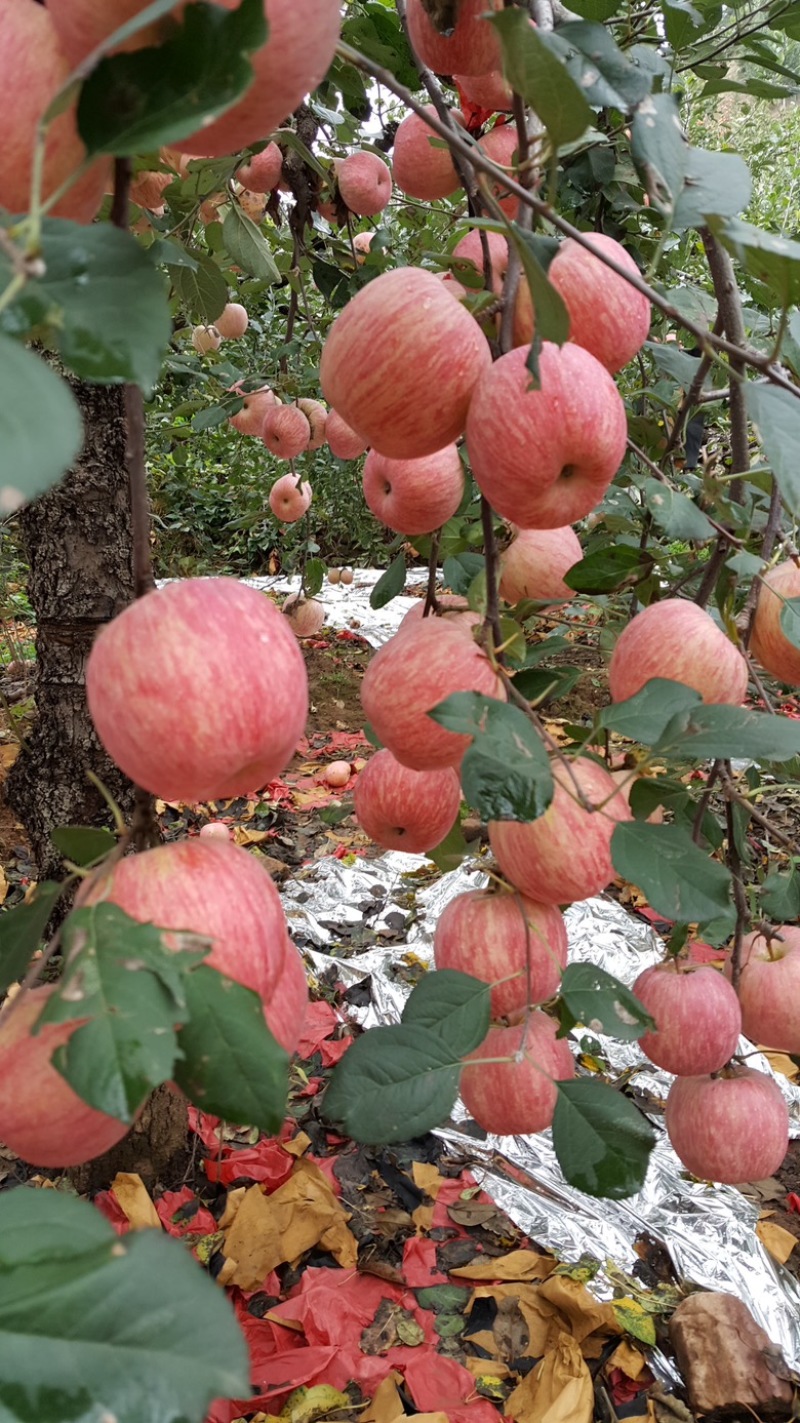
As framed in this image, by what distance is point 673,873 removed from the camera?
644mm

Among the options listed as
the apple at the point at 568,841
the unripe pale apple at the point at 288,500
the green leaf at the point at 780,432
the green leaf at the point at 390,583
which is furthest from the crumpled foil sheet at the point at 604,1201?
the green leaf at the point at 780,432

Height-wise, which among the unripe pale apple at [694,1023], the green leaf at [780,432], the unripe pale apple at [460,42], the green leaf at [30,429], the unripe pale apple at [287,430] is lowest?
the unripe pale apple at [694,1023]

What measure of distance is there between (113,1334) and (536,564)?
2.56 feet

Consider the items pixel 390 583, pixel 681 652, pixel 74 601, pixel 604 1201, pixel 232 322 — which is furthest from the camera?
pixel 232 322

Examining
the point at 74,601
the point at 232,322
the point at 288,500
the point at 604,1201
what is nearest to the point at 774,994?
the point at 604,1201

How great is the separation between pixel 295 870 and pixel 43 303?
2675 mm

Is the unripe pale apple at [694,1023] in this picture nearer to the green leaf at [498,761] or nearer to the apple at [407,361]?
the green leaf at [498,761]

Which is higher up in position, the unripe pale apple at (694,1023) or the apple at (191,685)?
the apple at (191,685)

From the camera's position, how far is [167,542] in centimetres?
611

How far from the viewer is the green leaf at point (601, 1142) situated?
2.16ft

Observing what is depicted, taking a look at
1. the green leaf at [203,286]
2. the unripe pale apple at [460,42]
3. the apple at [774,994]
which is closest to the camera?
the unripe pale apple at [460,42]

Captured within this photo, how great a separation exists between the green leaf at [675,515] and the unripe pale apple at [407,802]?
29 cm

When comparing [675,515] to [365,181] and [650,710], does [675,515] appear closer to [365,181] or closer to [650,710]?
[650,710]

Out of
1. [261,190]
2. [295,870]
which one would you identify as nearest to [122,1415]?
[261,190]
